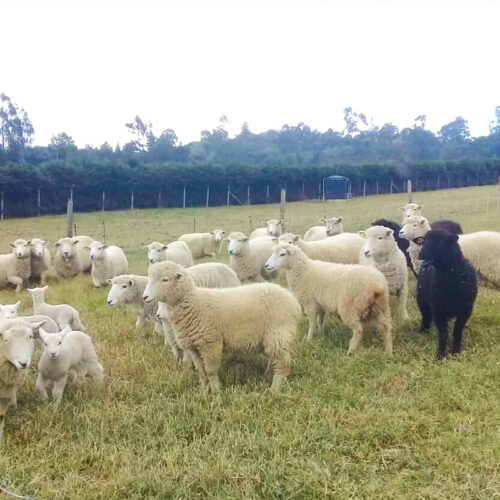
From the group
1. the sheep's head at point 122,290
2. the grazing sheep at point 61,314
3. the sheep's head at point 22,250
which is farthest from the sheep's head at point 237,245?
the sheep's head at point 22,250

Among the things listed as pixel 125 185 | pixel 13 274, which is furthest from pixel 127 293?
pixel 125 185

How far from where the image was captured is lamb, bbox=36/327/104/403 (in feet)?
17.2

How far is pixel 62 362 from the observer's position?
537 centimetres

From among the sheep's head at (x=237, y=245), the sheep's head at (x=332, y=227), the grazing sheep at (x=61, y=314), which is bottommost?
the grazing sheep at (x=61, y=314)

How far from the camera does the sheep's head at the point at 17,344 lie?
4.57 meters

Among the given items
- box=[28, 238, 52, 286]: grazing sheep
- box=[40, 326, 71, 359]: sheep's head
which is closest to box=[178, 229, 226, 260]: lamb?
box=[28, 238, 52, 286]: grazing sheep

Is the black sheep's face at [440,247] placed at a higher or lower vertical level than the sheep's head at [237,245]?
higher

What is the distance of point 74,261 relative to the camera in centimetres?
1274

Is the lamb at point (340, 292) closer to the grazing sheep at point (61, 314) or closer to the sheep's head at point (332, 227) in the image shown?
the grazing sheep at point (61, 314)

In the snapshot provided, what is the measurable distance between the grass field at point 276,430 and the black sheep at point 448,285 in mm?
360

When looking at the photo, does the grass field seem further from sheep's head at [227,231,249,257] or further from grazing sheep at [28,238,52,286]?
grazing sheep at [28,238,52,286]

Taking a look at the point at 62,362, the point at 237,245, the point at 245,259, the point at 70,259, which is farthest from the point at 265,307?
the point at 70,259

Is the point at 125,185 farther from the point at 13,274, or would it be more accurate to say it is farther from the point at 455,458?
the point at 455,458

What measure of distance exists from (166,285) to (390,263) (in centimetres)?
369
